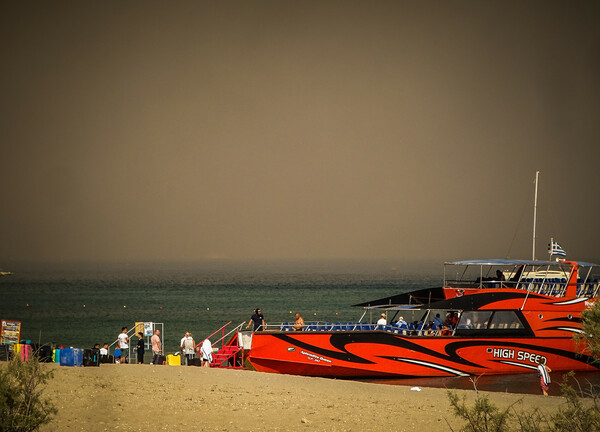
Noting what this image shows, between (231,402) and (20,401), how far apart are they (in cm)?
598

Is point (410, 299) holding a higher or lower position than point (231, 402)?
higher

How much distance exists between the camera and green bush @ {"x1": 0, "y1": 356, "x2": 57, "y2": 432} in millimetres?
14031

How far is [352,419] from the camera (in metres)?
18.2

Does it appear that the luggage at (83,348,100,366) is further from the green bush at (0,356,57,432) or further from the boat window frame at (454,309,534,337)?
the boat window frame at (454,309,534,337)

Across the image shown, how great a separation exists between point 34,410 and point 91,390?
539 cm

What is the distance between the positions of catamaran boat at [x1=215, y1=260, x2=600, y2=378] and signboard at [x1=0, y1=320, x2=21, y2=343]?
22.4 ft

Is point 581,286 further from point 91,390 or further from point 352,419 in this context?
point 91,390

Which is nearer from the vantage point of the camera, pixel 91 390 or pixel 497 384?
pixel 91 390

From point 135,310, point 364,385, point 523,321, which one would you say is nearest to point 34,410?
point 364,385

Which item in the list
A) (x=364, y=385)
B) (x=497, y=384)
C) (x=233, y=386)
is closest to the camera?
(x=233, y=386)

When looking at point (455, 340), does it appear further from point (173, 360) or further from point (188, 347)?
point (173, 360)

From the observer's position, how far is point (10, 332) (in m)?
28.5

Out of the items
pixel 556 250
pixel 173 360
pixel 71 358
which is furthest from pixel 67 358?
pixel 556 250

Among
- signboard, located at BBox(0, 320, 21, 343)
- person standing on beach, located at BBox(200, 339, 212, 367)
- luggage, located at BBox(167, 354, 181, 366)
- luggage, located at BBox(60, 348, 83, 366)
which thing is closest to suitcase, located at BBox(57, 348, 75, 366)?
luggage, located at BBox(60, 348, 83, 366)
